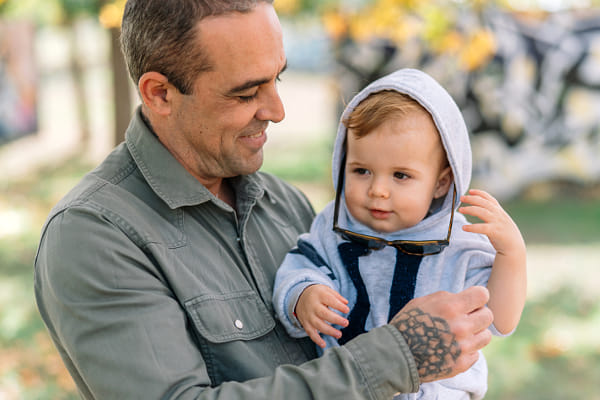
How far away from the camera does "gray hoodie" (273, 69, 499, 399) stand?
7.09 ft

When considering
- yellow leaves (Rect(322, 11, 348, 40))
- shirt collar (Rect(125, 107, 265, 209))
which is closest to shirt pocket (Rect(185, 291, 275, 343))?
shirt collar (Rect(125, 107, 265, 209))

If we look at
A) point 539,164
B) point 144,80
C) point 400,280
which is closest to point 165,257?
point 144,80

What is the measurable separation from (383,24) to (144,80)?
299 centimetres

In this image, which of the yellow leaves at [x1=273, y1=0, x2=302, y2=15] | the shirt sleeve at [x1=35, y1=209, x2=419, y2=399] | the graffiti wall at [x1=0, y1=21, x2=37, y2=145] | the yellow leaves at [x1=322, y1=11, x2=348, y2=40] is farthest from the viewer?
the graffiti wall at [x1=0, y1=21, x2=37, y2=145]

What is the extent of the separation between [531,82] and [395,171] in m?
8.12

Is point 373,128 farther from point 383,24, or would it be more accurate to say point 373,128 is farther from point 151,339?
point 383,24

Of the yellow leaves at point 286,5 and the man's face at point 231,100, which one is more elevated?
the yellow leaves at point 286,5

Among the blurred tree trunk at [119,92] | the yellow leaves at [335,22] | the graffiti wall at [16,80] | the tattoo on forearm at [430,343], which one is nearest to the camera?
the tattoo on forearm at [430,343]

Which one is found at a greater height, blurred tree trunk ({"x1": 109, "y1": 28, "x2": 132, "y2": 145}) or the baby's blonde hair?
the baby's blonde hair

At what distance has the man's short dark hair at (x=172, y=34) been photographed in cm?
206

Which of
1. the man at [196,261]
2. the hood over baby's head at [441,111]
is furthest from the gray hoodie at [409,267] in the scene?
the man at [196,261]

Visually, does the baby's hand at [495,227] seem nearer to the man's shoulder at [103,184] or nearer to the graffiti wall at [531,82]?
the man's shoulder at [103,184]

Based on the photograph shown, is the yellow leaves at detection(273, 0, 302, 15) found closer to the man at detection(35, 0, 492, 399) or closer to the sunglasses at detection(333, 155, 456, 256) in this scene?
the man at detection(35, 0, 492, 399)

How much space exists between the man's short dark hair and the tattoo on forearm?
1.06 metres
